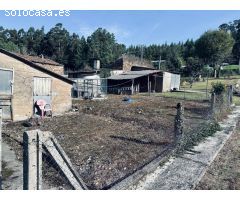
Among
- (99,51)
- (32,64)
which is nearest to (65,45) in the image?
(99,51)

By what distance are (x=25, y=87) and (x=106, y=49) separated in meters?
63.7

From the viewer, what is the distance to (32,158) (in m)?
4.03

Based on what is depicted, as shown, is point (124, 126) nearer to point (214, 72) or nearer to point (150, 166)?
point (150, 166)

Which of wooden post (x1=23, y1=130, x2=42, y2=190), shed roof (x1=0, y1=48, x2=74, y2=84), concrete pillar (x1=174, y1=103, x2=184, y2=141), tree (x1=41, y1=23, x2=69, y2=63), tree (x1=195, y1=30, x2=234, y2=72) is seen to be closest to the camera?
wooden post (x1=23, y1=130, x2=42, y2=190)

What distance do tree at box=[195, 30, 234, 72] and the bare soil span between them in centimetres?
4601

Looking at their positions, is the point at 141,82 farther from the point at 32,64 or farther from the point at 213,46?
the point at 213,46

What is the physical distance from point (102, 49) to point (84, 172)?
73.5 meters

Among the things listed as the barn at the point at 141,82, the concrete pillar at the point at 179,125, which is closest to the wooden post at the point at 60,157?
the concrete pillar at the point at 179,125

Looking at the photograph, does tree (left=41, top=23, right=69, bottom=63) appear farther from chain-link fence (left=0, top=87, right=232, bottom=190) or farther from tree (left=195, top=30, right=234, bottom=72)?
chain-link fence (left=0, top=87, right=232, bottom=190)

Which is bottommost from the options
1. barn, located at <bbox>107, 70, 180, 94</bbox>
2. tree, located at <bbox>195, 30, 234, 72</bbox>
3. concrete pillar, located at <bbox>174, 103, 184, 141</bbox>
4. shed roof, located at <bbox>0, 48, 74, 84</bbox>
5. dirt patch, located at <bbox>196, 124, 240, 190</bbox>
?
dirt patch, located at <bbox>196, 124, 240, 190</bbox>

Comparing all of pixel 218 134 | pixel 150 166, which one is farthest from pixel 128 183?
pixel 218 134

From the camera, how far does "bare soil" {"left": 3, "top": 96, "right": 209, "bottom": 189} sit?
725cm

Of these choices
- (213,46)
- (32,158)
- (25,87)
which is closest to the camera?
(32,158)

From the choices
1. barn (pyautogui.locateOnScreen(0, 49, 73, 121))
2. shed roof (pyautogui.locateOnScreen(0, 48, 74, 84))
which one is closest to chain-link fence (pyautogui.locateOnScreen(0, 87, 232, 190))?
barn (pyautogui.locateOnScreen(0, 49, 73, 121))
